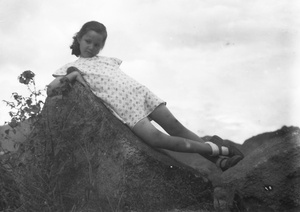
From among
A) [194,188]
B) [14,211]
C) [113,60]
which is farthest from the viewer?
[113,60]

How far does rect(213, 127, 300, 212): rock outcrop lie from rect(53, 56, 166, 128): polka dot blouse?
1158mm

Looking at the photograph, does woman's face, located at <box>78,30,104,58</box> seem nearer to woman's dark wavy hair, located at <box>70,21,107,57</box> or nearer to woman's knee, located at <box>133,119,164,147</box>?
woman's dark wavy hair, located at <box>70,21,107,57</box>

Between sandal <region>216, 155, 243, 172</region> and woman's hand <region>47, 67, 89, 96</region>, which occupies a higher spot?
woman's hand <region>47, 67, 89, 96</region>

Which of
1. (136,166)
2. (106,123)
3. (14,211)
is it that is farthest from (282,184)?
(14,211)

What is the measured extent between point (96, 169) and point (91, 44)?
1.68 meters

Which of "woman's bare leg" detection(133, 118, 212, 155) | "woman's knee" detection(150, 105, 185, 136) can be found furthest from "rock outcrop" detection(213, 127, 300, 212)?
"woman's knee" detection(150, 105, 185, 136)

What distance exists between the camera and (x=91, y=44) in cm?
561

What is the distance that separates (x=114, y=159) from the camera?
15.2 ft

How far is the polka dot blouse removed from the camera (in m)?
4.98

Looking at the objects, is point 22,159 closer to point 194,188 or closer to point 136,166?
point 136,166

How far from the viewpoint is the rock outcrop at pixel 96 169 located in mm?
4453

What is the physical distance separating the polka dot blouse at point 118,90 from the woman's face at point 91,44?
141 mm

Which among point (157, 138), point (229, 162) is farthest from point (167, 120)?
point (229, 162)

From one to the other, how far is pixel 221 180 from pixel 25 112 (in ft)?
7.11
